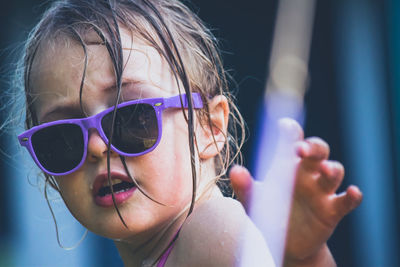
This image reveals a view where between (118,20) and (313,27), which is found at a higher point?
(118,20)

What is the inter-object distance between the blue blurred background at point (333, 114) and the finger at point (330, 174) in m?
1.42

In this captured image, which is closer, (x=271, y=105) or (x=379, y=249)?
(x=379, y=249)

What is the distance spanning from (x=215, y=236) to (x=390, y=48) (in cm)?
219

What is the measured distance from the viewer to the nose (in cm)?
121

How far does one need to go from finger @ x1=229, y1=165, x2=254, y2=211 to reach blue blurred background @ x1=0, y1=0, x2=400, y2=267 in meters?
Result: 1.24

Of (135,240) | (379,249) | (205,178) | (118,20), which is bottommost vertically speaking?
(379,249)

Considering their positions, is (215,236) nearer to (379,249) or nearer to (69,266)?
(379,249)

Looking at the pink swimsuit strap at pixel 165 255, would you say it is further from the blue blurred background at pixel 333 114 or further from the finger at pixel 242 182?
the blue blurred background at pixel 333 114

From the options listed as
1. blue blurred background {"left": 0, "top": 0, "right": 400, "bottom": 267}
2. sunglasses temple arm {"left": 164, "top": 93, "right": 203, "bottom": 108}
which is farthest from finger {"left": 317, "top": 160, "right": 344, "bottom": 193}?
blue blurred background {"left": 0, "top": 0, "right": 400, "bottom": 267}

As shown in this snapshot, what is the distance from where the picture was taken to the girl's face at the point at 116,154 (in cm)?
121

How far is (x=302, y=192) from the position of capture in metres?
0.94

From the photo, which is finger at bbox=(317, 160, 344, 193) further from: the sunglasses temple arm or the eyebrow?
the eyebrow

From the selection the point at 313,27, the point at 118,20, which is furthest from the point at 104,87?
the point at 313,27

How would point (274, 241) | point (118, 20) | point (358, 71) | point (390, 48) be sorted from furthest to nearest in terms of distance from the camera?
point (358, 71) → point (390, 48) → point (118, 20) → point (274, 241)
